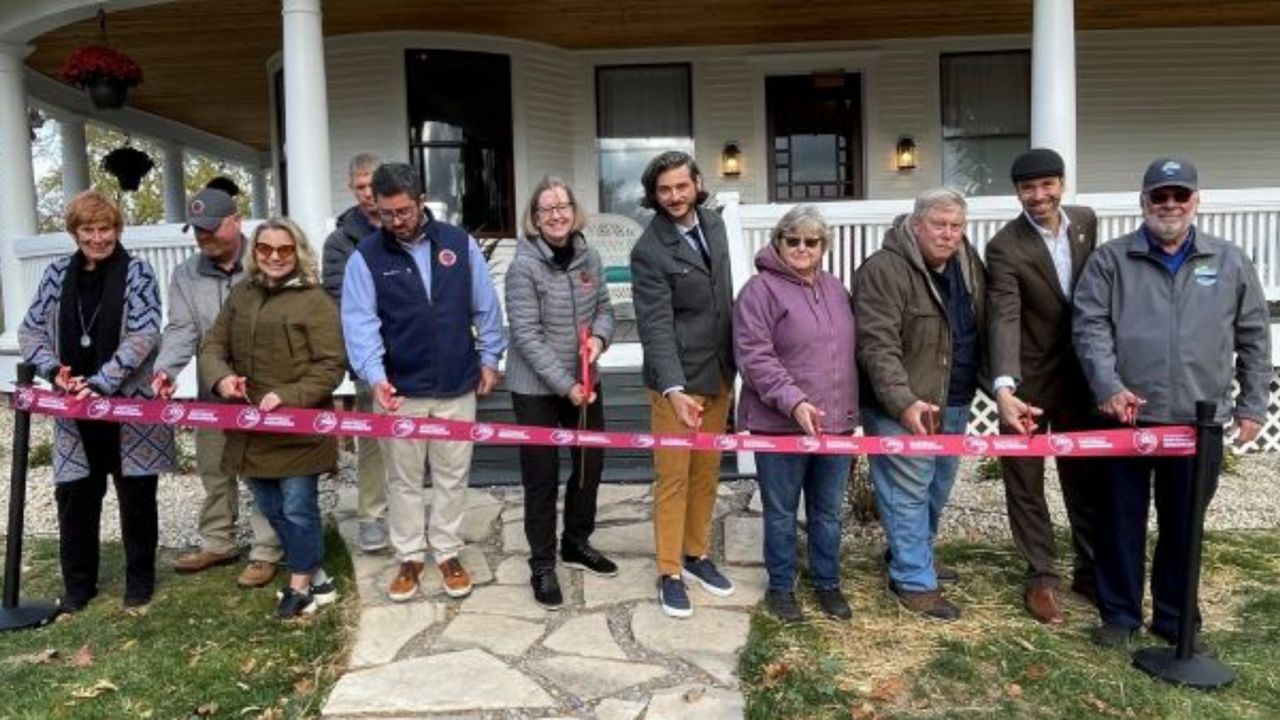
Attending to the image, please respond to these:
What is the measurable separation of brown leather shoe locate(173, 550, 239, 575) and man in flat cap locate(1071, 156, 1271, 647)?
3.63 metres

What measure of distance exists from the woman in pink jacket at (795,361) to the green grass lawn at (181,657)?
1652 mm

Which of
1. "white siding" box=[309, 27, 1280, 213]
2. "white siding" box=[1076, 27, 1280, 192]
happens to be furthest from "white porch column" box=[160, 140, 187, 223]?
"white siding" box=[1076, 27, 1280, 192]

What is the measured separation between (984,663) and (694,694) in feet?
3.26

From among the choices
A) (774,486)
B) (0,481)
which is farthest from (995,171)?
(0,481)

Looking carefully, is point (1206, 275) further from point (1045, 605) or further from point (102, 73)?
point (102, 73)

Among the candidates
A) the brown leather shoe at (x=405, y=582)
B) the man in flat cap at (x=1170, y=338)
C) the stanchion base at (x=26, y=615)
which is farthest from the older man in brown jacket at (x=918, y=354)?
the stanchion base at (x=26, y=615)

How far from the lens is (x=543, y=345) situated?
3609 mm

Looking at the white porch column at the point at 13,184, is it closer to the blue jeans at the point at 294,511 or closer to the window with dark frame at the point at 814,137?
the blue jeans at the point at 294,511

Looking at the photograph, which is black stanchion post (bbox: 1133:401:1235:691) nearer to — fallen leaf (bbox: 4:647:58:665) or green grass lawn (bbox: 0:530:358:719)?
green grass lawn (bbox: 0:530:358:719)

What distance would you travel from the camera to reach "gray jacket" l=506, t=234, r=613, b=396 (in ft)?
11.8

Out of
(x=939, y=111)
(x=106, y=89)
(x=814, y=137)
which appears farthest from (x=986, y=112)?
(x=106, y=89)

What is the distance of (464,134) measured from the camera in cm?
866

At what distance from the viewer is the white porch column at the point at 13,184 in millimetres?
7969

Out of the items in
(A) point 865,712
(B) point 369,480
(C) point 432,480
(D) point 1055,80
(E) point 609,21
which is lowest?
(A) point 865,712
